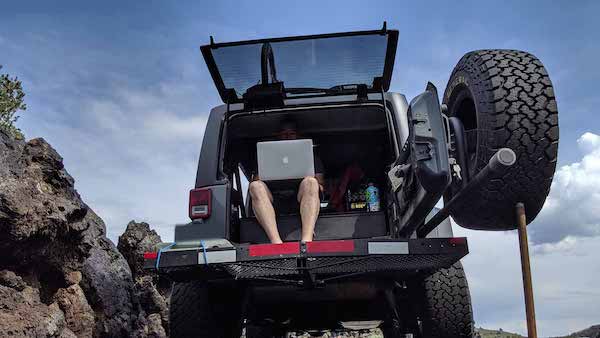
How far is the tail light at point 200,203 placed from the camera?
4195 millimetres

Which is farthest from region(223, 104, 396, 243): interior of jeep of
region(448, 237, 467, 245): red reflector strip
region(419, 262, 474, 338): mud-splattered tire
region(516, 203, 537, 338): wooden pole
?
region(516, 203, 537, 338): wooden pole

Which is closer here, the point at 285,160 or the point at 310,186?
the point at 310,186

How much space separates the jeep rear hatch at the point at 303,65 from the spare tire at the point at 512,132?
1020mm

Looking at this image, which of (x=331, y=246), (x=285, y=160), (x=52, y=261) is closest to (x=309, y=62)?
(x=285, y=160)

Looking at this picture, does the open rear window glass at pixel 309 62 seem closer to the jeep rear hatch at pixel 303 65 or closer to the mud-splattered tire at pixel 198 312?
the jeep rear hatch at pixel 303 65

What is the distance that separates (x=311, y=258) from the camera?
3541 mm

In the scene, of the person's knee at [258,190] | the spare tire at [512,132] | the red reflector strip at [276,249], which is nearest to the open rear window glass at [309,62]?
the person's knee at [258,190]

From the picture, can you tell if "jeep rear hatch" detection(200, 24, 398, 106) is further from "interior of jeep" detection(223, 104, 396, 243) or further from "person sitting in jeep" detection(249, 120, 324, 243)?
"person sitting in jeep" detection(249, 120, 324, 243)

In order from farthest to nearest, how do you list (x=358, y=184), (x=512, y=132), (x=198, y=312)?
(x=358, y=184) < (x=198, y=312) < (x=512, y=132)

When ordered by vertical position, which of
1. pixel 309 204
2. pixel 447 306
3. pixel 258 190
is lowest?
pixel 447 306

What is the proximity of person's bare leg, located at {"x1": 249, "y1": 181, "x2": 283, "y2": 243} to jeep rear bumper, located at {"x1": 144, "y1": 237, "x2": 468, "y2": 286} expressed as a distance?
0.43 m

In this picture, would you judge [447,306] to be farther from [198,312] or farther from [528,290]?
[198,312]

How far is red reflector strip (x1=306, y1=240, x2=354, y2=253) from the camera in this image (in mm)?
3520

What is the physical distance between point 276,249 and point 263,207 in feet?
2.33
